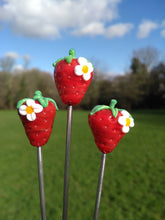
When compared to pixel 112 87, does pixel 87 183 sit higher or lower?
lower

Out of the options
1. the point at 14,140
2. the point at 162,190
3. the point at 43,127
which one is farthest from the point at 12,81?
the point at 43,127

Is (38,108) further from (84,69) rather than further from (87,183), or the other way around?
(87,183)

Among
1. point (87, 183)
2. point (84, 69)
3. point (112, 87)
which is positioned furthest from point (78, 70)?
point (112, 87)

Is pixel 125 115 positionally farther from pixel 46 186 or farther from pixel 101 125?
pixel 46 186

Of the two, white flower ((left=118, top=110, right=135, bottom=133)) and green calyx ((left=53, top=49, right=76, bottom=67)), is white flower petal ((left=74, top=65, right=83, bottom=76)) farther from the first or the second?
white flower ((left=118, top=110, right=135, bottom=133))

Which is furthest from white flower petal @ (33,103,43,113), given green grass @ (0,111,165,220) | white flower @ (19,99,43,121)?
green grass @ (0,111,165,220)
